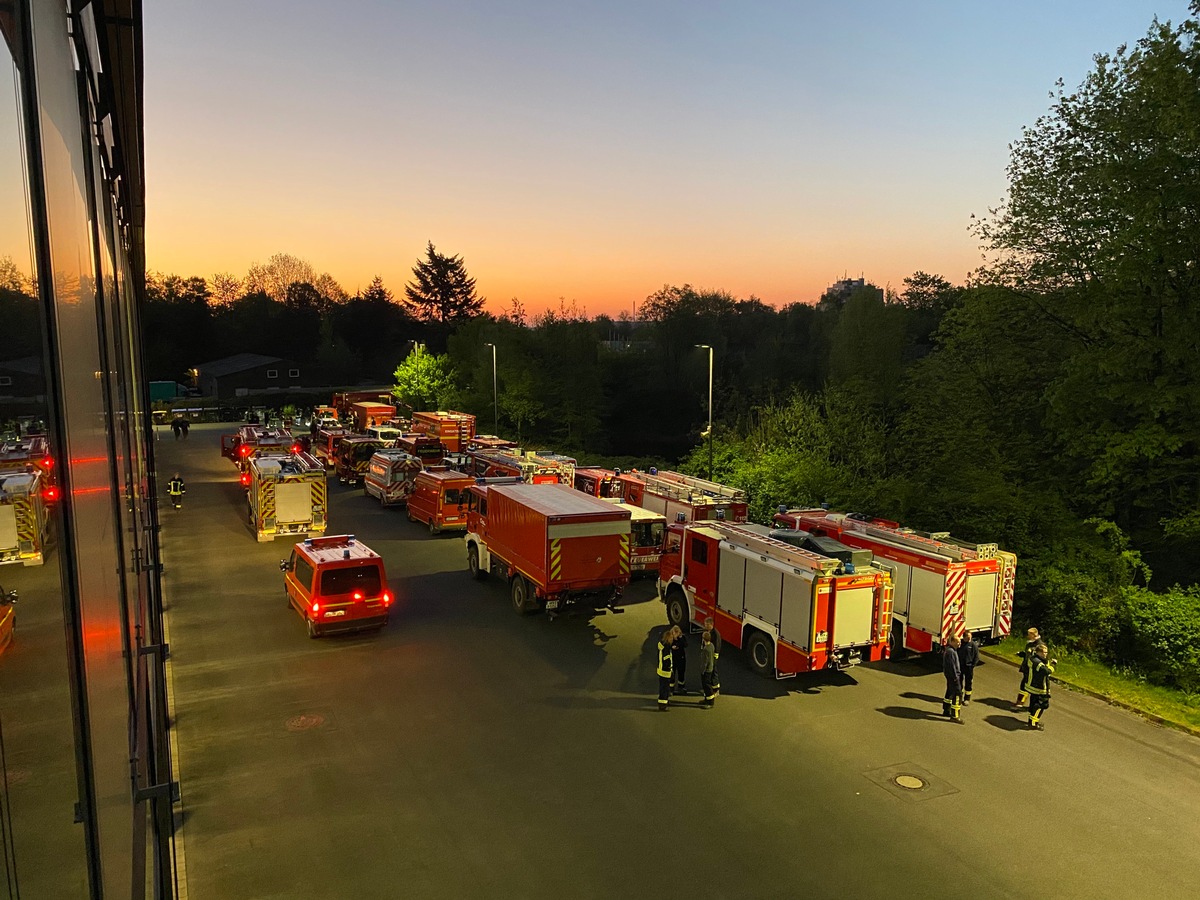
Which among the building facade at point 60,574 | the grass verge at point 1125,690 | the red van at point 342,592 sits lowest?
the grass verge at point 1125,690

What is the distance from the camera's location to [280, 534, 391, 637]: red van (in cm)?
1563

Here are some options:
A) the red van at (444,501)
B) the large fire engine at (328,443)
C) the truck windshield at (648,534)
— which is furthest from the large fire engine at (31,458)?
the large fire engine at (328,443)

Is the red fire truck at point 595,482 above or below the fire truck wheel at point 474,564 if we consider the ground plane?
above

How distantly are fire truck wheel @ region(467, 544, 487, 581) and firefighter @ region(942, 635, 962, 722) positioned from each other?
11859 millimetres

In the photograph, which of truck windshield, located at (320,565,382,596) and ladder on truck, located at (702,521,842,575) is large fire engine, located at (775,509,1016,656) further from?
truck windshield, located at (320,565,382,596)

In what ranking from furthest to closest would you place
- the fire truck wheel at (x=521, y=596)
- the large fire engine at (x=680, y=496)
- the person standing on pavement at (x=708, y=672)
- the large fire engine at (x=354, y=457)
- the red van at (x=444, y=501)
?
the large fire engine at (x=354, y=457), the red van at (x=444, y=501), the large fire engine at (x=680, y=496), the fire truck wheel at (x=521, y=596), the person standing on pavement at (x=708, y=672)

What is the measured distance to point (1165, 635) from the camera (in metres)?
14.9

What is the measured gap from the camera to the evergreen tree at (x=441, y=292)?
11938 cm

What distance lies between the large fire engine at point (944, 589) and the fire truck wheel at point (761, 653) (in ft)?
9.69

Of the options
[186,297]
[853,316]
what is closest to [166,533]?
[853,316]

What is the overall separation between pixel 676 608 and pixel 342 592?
24.3ft

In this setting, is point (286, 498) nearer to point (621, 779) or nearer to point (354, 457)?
point (354, 457)

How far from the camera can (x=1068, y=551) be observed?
1789 centimetres

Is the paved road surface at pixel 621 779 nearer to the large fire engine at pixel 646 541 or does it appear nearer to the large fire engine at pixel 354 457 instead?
the large fire engine at pixel 646 541
